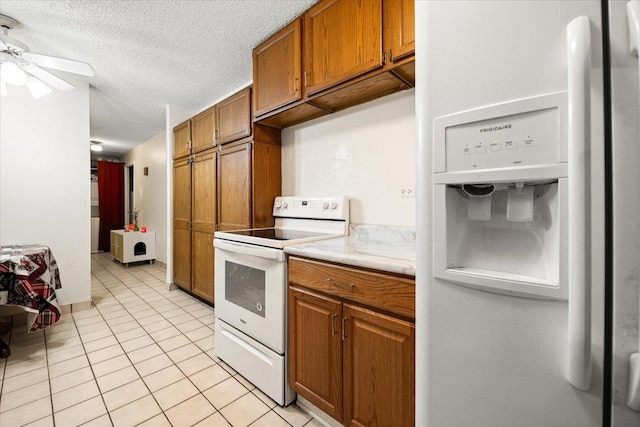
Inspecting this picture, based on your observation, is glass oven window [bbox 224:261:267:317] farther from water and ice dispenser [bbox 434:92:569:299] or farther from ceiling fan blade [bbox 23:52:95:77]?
ceiling fan blade [bbox 23:52:95:77]

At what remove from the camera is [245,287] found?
1.66 m

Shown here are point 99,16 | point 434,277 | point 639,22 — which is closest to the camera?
point 639,22

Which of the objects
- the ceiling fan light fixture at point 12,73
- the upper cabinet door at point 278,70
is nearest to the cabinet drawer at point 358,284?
the upper cabinet door at point 278,70

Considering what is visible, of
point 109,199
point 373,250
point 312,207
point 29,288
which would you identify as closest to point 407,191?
point 373,250

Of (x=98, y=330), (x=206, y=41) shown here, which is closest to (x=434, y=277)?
(x=206, y=41)

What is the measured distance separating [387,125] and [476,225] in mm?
1136

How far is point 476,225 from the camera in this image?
0.72 meters

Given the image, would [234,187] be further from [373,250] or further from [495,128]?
[495,128]

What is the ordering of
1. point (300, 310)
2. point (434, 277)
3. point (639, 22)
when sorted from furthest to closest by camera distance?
1. point (300, 310)
2. point (434, 277)
3. point (639, 22)

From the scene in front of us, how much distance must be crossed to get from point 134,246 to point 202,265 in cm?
287

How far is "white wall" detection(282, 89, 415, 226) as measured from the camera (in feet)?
5.31

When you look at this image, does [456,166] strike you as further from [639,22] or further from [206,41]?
[206,41]

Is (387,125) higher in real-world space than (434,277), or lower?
higher

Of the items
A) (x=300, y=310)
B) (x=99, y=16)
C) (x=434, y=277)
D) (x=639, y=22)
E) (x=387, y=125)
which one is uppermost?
(x=99, y=16)
